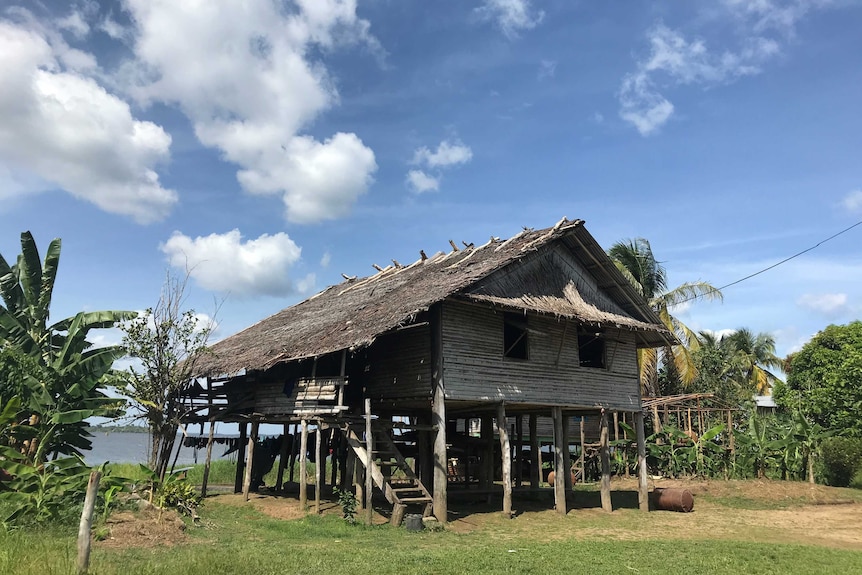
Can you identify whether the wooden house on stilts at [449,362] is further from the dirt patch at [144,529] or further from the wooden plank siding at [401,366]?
the dirt patch at [144,529]

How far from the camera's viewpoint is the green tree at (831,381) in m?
25.5

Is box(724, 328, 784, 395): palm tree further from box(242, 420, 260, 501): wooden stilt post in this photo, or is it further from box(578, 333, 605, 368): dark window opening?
box(242, 420, 260, 501): wooden stilt post

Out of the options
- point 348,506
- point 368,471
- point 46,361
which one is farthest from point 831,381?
point 46,361

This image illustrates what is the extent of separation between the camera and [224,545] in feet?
35.2

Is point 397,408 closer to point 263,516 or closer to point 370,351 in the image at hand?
point 370,351

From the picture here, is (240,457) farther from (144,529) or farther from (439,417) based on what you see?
(144,529)

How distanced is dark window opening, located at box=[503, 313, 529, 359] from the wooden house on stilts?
0.06m

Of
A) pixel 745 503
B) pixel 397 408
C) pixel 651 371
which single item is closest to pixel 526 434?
pixel 651 371

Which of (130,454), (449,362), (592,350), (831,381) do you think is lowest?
(130,454)

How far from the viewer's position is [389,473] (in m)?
15.1

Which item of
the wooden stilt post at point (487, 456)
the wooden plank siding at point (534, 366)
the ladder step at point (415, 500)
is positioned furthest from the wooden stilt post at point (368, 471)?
the wooden stilt post at point (487, 456)

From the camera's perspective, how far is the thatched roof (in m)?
14.4

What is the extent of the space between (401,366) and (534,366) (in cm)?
327

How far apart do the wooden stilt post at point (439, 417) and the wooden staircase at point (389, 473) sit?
0.85 feet
